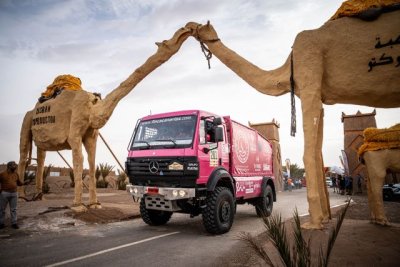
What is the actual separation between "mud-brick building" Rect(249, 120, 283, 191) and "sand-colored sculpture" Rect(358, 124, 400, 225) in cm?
2148

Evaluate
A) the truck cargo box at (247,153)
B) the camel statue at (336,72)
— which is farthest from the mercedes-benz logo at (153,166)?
the camel statue at (336,72)

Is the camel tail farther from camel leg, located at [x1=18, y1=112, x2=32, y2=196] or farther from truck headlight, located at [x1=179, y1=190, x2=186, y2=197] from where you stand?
truck headlight, located at [x1=179, y1=190, x2=186, y2=197]

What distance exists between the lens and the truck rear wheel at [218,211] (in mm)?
6496

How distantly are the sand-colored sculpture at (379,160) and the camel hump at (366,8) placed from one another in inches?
107

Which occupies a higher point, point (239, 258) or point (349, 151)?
point (349, 151)

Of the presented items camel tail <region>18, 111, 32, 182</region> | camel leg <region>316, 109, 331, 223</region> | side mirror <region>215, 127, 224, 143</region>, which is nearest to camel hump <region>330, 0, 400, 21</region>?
camel leg <region>316, 109, 331, 223</region>

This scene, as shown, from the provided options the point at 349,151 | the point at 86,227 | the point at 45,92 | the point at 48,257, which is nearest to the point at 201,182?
the point at 48,257

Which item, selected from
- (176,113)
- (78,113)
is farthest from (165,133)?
(78,113)

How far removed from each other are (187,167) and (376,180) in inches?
174

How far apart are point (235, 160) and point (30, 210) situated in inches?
285

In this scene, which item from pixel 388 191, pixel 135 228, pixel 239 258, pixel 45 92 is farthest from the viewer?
pixel 388 191

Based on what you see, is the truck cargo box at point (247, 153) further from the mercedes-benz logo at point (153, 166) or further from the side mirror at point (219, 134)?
the mercedes-benz logo at point (153, 166)

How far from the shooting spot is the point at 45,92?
12047 mm

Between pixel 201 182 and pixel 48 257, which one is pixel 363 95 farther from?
pixel 48 257
